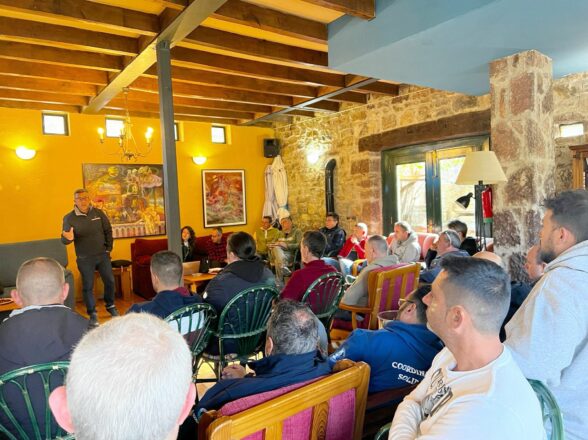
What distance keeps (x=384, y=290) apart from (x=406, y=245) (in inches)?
74.3

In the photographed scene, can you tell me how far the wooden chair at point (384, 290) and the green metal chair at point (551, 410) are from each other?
71.1 inches

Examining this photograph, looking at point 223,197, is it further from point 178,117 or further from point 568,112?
point 568,112

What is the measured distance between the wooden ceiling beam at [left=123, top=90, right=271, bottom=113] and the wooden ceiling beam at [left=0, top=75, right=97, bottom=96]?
0.62 meters

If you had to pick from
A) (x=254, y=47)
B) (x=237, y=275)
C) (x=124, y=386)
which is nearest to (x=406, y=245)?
(x=237, y=275)

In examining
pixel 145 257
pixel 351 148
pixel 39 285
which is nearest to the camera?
pixel 39 285

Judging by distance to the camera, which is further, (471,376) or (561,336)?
(561,336)

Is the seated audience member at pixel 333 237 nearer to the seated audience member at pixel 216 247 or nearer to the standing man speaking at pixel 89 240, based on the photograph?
the seated audience member at pixel 216 247

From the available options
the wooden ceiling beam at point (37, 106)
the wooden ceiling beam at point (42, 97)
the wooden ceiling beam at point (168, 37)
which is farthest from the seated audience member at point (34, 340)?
the wooden ceiling beam at point (37, 106)

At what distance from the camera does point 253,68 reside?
16.4 feet

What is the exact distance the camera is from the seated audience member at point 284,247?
274 inches

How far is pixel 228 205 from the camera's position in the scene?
8445 millimetres

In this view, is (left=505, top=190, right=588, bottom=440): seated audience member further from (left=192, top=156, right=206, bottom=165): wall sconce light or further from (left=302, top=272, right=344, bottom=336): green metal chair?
(left=192, top=156, right=206, bottom=165): wall sconce light

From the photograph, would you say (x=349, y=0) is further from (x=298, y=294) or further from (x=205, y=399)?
(x=205, y=399)

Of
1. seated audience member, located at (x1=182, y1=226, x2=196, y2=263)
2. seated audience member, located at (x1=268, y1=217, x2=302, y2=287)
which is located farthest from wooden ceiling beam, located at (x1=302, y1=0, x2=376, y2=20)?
seated audience member, located at (x1=182, y1=226, x2=196, y2=263)
